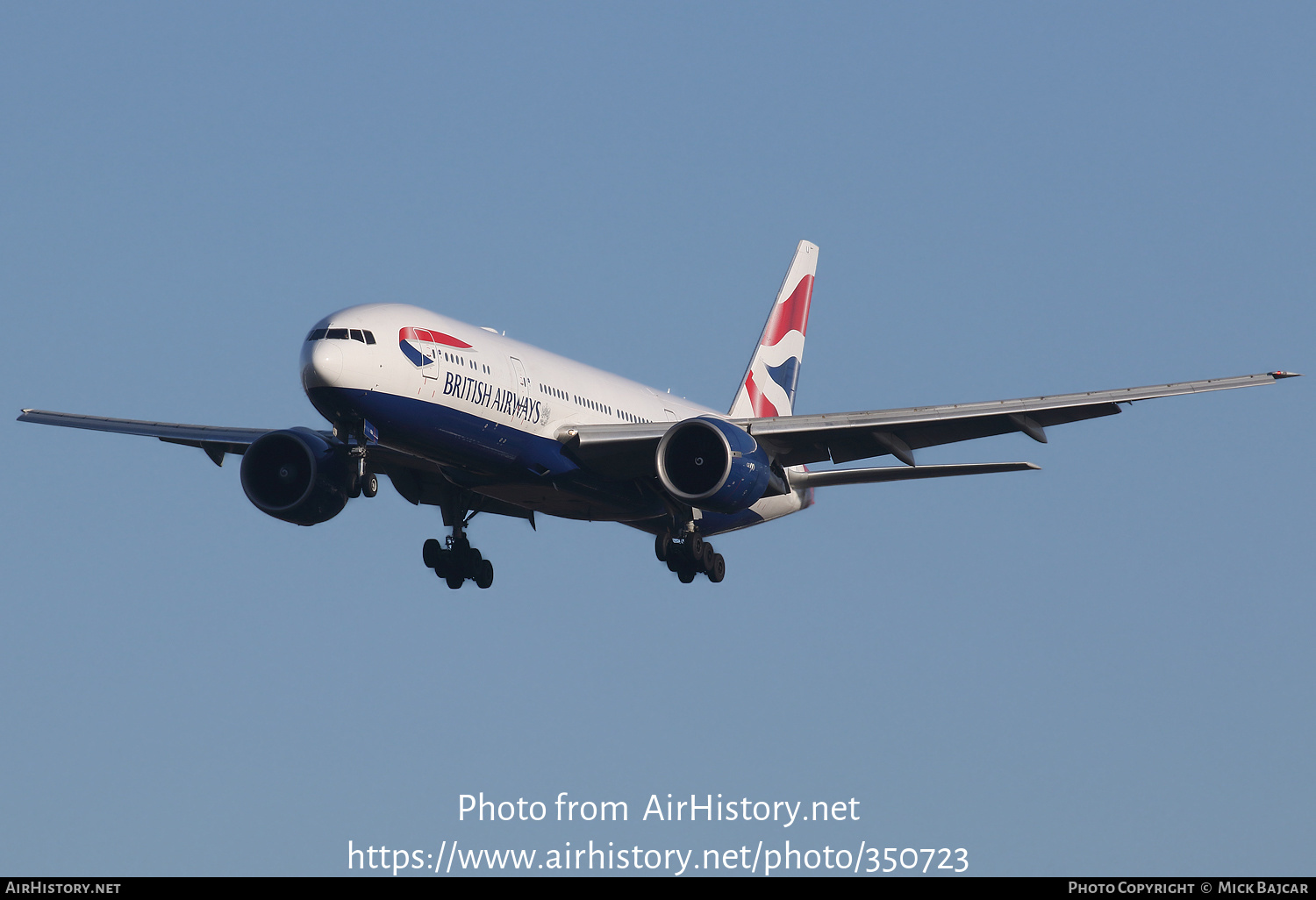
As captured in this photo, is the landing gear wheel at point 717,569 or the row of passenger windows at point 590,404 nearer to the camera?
the row of passenger windows at point 590,404

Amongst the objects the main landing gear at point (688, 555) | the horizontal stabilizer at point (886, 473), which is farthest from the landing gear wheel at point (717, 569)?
the horizontal stabilizer at point (886, 473)

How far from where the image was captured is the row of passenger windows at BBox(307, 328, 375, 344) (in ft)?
101

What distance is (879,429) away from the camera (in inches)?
1384

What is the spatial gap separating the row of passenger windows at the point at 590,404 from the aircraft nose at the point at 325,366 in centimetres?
556

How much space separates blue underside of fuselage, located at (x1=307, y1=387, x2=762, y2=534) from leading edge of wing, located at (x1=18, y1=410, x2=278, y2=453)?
6.46 m

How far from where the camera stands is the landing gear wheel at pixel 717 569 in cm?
3891

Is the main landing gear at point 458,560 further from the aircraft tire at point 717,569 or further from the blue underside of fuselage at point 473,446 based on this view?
the aircraft tire at point 717,569

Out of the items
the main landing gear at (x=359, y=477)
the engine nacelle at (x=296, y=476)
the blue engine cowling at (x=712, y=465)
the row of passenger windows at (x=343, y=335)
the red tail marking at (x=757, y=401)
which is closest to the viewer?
the row of passenger windows at (x=343, y=335)

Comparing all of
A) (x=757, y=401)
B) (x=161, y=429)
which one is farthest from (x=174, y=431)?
(x=757, y=401)

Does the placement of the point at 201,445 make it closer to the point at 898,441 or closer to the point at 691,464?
the point at 691,464

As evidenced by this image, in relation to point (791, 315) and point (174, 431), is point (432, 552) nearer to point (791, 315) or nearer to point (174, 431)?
point (174, 431)

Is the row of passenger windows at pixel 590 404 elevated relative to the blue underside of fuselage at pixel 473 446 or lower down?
elevated

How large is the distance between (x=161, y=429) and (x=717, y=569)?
14011mm

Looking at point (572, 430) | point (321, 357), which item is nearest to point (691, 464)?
point (572, 430)
